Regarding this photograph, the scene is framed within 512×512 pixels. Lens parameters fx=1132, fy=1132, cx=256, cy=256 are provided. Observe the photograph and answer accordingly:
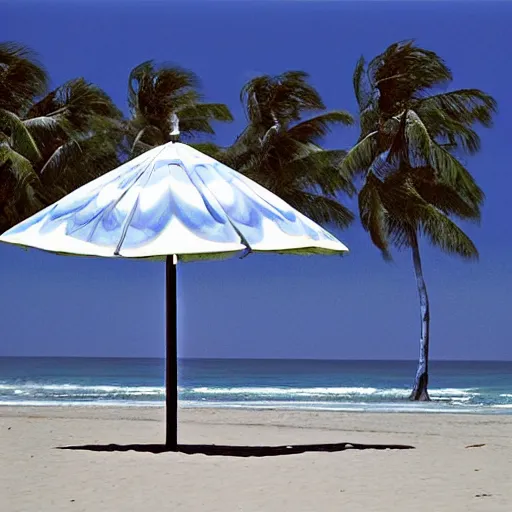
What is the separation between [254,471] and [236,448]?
175cm

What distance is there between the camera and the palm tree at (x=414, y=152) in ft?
72.7

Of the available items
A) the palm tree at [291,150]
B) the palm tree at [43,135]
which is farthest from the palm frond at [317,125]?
the palm tree at [43,135]

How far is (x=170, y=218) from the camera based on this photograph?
7.98 m

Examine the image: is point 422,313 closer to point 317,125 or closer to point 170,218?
point 317,125

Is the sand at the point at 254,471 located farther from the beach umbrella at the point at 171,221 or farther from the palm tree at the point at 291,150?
the palm tree at the point at 291,150

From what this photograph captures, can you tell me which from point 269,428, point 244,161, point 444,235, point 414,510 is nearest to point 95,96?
point 244,161

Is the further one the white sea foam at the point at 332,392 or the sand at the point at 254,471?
the white sea foam at the point at 332,392

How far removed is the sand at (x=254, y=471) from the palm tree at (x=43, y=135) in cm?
907

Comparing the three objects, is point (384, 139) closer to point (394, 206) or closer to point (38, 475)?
point (394, 206)

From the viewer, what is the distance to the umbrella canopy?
7.86m

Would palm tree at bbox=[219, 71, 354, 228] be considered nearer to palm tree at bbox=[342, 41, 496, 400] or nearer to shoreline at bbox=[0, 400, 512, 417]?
palm tree at bbox=[342, 41, 496, 400]

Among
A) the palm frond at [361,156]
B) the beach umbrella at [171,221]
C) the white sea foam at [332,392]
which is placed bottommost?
the white sea foam at [332,392]

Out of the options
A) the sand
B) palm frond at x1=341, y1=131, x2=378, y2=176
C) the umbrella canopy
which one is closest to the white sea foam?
palm frond at x1=341, y1=131, x2=378, y2=176

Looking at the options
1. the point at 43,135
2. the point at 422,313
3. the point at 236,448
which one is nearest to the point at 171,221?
the point at 236,448
